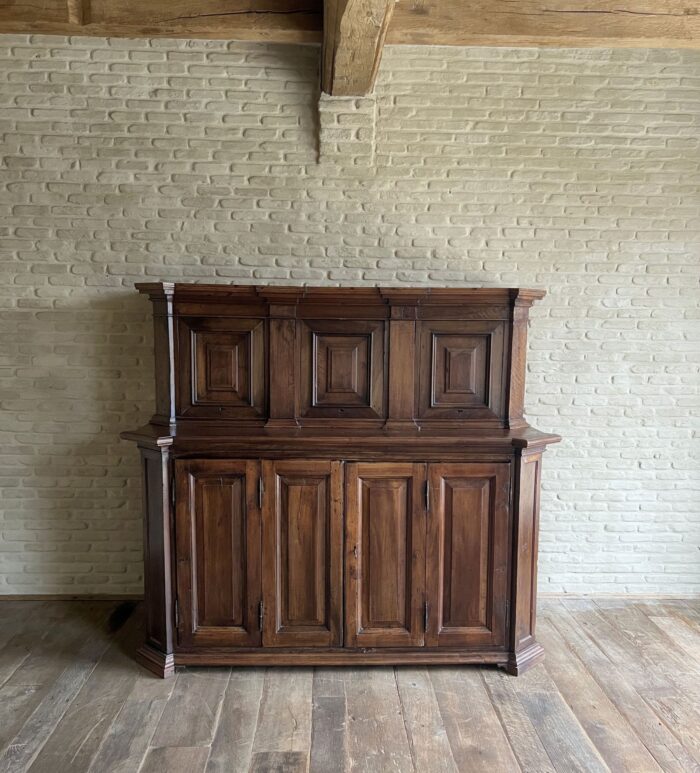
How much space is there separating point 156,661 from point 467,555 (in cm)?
159

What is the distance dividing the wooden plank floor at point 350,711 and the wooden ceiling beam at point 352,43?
117 inches

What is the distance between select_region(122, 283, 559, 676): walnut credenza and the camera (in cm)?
291

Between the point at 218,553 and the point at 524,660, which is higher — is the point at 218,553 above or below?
above

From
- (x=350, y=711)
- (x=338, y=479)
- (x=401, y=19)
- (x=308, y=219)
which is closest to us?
(x=350, y=711)

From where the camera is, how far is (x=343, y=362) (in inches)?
120

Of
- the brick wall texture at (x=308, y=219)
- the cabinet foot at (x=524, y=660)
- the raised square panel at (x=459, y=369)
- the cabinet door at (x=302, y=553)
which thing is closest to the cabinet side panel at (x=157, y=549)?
the cabinet door at (x=302, y=553)

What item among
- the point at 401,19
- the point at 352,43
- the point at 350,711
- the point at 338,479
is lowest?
the point at 350,711

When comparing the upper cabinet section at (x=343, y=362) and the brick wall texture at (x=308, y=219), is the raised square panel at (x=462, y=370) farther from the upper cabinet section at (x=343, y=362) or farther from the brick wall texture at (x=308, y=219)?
the brick wall texture at (x=308, y=219)

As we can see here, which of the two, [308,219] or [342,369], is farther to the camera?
[308,219]

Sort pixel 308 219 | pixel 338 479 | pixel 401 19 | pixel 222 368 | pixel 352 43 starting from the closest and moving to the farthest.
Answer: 1. pixel 352 43
2. pixel 338 479
3. pixel 222 368
4. pixel 401 19
5. pixel 308 219

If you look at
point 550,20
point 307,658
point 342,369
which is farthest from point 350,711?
Result: point 550,20

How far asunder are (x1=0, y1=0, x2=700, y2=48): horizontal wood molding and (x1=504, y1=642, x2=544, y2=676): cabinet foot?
3.04m

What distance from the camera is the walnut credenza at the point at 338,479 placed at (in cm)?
291

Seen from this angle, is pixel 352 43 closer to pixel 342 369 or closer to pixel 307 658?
pixel 342 369
